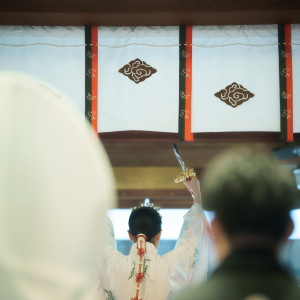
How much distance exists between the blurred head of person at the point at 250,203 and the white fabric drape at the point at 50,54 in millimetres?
1924

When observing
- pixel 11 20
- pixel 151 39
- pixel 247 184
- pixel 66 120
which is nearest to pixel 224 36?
pixel 151 39

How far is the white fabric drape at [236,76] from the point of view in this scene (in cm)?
317

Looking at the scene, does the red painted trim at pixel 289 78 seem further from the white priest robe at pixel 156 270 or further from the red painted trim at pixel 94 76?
the red painted trim at pixel 94 76

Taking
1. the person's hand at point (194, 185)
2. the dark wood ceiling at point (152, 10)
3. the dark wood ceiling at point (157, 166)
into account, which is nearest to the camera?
the dark wood ceiling at point (152, 10)

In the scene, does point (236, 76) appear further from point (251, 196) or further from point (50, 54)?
point (251, 196)

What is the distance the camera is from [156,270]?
325cm

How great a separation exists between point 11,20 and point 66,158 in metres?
2.87

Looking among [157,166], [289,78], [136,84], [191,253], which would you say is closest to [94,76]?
[136,84]

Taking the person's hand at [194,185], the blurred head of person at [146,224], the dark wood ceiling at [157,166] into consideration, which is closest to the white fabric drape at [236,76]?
the person's hand at [194,185]

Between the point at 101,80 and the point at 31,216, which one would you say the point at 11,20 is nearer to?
the point at 101,80

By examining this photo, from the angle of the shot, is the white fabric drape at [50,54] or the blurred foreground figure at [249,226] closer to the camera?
the blurred foreground figure at [249,226]

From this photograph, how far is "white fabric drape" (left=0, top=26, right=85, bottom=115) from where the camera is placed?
3.20 meters

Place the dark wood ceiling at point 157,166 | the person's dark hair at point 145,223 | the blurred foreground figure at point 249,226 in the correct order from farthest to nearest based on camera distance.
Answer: the dark wood ceiling at point 157,166 < the person's dark hair at point 145,223 < the blurred foreground figure at point 249,226

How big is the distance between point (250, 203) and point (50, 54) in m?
2.34
